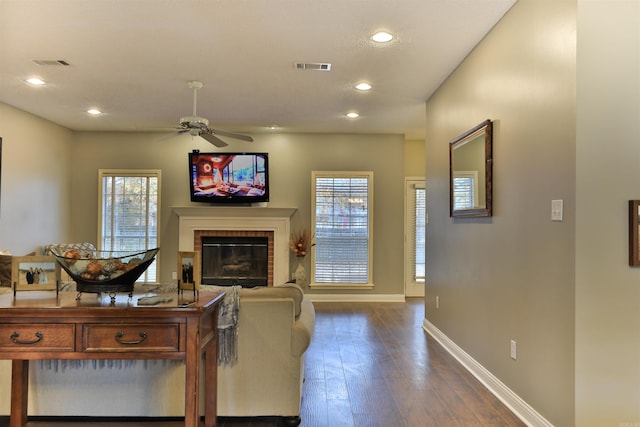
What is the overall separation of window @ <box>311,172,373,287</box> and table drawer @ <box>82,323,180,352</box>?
200 inches

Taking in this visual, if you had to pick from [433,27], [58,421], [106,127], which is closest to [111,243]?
[106,127]

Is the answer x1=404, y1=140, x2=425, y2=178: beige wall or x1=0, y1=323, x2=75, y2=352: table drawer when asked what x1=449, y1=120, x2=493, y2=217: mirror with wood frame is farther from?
x1=404, y1=140, x2=425, y2=178: beige wall

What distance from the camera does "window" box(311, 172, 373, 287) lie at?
696cm

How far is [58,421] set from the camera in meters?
2.60

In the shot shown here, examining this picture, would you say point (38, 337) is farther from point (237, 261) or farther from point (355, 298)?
point (355, 298)

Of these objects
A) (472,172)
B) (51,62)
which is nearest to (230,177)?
(51,62)

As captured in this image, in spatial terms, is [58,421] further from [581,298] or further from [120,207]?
[120,207]

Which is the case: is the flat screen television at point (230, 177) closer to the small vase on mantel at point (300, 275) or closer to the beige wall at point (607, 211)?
the small vase on mantel at point (300, 275)

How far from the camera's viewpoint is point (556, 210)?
233 centimetres

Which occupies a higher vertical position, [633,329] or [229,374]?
[633,329]

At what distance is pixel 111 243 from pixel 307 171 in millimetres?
3405

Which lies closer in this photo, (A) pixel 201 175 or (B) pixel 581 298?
(B) pixel 581 298

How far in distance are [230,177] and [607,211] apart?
5.41 metres

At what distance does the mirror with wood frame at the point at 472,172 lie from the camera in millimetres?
3242
